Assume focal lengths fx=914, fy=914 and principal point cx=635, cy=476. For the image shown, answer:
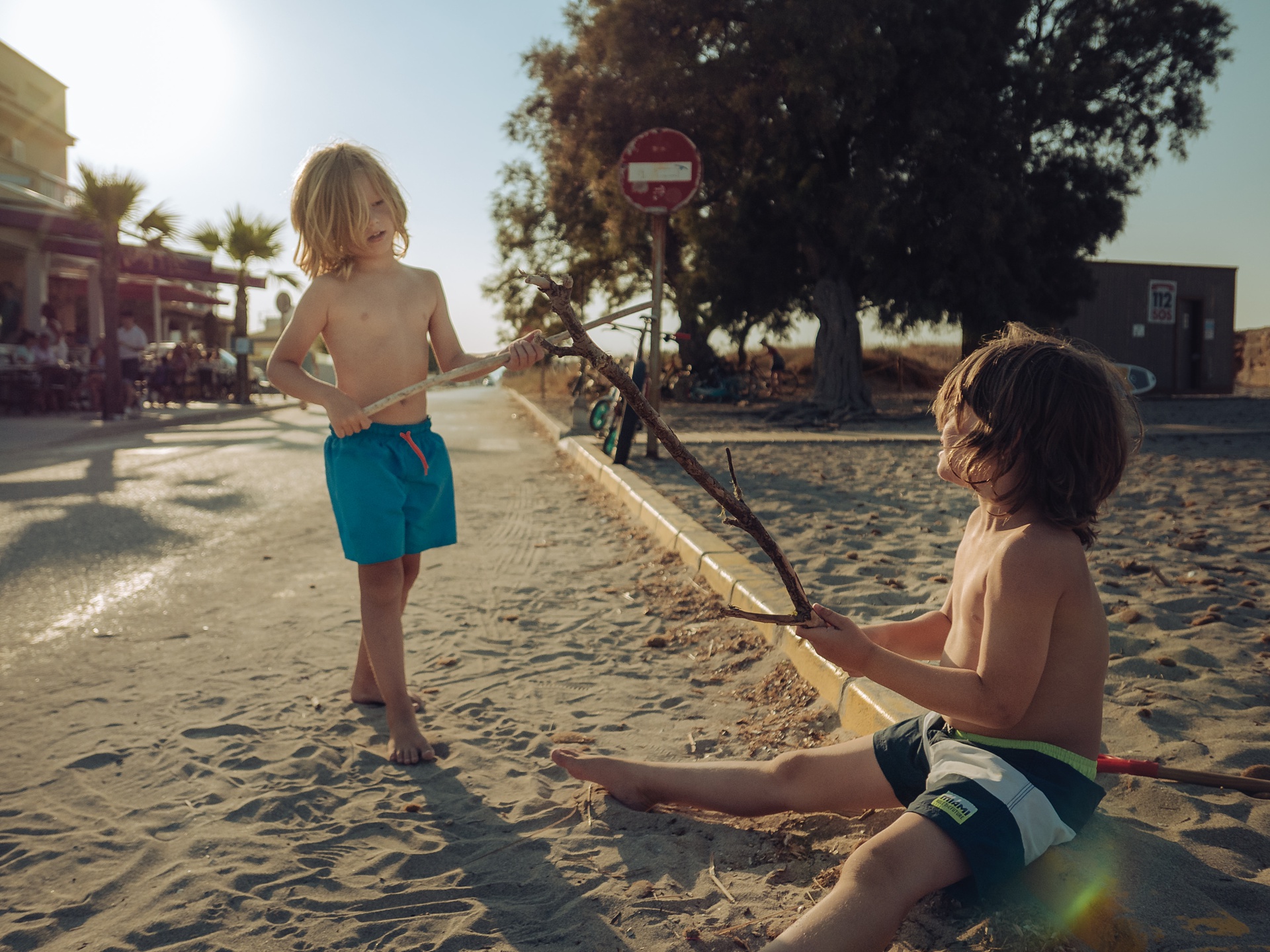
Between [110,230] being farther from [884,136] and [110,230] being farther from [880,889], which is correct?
[880,889]

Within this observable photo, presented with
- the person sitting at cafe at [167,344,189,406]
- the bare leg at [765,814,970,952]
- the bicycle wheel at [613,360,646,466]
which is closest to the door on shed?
the bicycle wheel at [613,360,646,466]

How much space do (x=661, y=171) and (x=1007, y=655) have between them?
7.36 metres

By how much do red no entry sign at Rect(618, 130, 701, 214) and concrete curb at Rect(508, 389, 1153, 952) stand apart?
8.85 ft

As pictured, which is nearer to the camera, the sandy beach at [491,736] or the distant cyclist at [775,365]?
the sandy beach at [491,736]

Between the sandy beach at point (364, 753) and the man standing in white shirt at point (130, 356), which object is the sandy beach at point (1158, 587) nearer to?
the sandy beach at point (364, 753)

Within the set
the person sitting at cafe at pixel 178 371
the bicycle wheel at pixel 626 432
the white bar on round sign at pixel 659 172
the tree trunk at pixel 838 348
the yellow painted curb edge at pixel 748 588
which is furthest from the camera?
the person sitting at cafe at pixel 178 371

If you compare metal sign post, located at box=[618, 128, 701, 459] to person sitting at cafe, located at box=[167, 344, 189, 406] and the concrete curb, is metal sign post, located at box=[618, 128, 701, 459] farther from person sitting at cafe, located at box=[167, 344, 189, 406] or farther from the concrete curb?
person sitting at cafe, located at box=[167, 344, 189, 406]

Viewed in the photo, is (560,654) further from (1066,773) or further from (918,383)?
(918,383)

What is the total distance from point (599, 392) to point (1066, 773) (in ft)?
44.1

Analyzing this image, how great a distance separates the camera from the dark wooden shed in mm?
23562

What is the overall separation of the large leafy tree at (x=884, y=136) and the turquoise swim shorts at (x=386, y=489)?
1224cm

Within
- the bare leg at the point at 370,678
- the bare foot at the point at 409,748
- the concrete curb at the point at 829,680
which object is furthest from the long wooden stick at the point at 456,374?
the concrete curb at the point at 829,680

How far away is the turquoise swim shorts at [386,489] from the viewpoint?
268 cm

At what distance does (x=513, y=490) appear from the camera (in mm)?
7961
